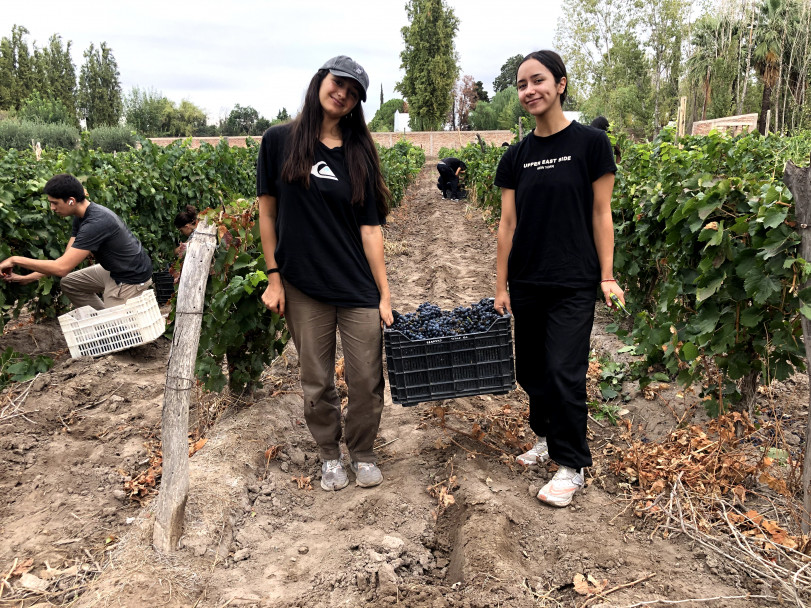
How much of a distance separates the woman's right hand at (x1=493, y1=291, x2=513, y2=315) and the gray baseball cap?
4.02 feet

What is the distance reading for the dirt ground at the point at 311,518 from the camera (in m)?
2.44

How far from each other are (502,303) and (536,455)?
3.02 ft

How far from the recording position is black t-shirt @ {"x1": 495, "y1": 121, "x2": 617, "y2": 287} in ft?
8.94

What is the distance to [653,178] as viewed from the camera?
4777 millimetres

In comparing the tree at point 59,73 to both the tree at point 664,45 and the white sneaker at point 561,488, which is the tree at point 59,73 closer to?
the tree at point 664,45

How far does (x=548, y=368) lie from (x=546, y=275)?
0.45 meters

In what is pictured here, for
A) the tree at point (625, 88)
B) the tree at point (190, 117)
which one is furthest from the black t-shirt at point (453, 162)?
the tree at point (190, 117)

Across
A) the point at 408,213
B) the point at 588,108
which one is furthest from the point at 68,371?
the point at 588,108

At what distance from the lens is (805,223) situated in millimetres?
2467

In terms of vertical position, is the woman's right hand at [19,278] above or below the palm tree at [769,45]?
below

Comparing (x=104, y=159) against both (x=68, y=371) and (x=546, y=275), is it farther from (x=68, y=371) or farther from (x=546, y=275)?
(x=546, y=275)

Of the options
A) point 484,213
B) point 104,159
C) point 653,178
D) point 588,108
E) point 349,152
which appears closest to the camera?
point 349,152

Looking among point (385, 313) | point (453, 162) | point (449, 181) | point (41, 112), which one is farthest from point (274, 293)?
point (41, 112)

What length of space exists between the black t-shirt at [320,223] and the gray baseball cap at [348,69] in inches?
13.1
